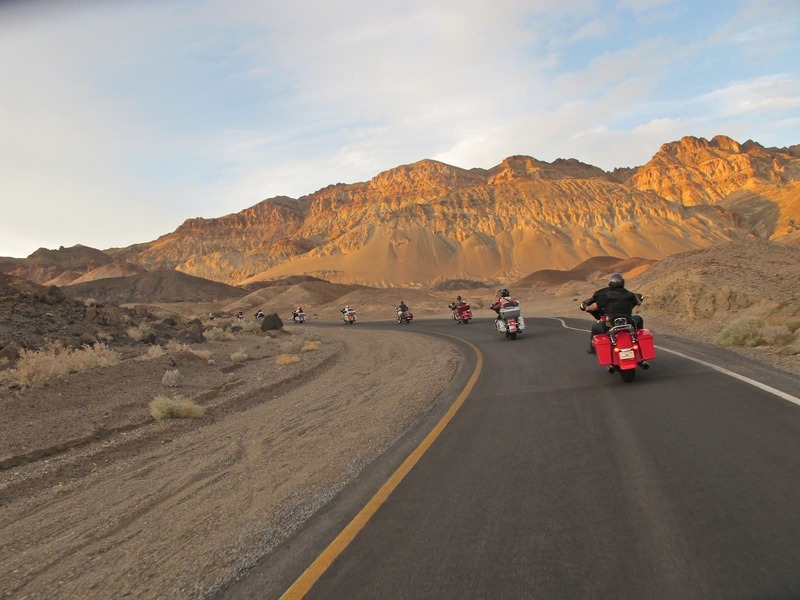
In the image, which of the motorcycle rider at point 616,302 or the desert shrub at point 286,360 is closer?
the motorcycle rider at point 616,302

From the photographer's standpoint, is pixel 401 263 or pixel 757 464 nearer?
pixel 757 464

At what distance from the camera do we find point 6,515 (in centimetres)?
668

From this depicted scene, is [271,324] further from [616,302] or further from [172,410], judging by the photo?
[616,302]

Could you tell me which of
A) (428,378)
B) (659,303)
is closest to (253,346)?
(428,378)

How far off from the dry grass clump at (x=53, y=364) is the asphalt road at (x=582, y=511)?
10.6m

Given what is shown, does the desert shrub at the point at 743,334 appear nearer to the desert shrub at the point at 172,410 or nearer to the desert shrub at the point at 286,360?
the desert shrub at the point at 172,410

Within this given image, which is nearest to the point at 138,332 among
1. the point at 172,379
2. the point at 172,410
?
the point at 172,379

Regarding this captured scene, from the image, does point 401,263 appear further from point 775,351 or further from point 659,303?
point 775,351

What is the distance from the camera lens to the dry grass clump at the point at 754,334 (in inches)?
484

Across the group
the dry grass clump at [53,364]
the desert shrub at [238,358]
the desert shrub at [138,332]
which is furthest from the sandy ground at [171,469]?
the desert shrub at [138,332]

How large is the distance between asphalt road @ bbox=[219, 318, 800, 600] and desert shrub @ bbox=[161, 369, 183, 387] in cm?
982

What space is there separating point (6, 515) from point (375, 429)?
463cm

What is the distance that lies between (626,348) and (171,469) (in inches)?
282

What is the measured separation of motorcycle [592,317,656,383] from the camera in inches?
368
